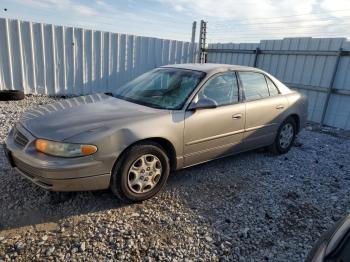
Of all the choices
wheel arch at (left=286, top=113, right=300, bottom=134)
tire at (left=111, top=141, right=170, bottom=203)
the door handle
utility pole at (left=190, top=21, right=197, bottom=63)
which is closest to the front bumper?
tire at (left=111, top=141, right=170, bottom=203)

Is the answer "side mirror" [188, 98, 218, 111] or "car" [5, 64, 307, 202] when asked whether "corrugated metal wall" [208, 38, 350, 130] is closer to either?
"car" [5, 64, 307, 202]

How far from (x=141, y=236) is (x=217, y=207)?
1011mm

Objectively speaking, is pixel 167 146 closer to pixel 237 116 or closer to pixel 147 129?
pixel 147 129

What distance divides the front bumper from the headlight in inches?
1.7

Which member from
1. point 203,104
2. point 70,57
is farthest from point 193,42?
point 203,104

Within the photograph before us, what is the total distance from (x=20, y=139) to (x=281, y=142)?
160 inches

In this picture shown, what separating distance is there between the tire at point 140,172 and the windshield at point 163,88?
63 centimetres

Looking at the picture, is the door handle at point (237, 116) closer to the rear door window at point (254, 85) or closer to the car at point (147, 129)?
the car at point (147, 129)

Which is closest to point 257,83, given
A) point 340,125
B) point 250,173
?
point 250,173

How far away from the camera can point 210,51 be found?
33.2 feet

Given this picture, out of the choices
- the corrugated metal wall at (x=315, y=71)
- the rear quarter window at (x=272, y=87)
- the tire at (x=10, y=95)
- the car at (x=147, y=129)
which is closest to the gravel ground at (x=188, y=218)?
the car at (x=147, y=129)

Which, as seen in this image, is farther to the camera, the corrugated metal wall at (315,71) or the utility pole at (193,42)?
the utility pole at (193,42)

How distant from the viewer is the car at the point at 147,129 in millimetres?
2695

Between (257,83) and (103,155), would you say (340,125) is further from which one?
(103,155)
